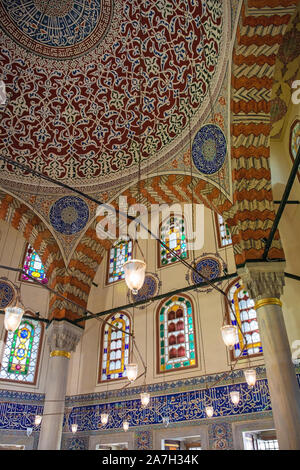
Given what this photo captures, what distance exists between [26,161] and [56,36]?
2.57m

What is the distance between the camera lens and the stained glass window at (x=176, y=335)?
785cm

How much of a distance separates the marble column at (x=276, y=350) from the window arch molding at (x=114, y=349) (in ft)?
13.7

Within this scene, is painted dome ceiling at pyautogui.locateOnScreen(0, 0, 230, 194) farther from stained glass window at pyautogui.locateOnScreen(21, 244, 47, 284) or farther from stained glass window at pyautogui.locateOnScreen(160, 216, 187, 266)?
stained glass window at pyautogui.locateOnScreen(21, 244, 47, 284)

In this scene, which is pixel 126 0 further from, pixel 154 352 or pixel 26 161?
pixel 154 352

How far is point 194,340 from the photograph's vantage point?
7852mm

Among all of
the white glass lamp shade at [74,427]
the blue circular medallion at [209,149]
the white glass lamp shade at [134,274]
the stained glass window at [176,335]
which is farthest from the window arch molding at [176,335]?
the white glass lamp shade at [134,274]

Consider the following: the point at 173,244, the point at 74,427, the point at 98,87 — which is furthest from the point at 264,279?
the point at 74,427

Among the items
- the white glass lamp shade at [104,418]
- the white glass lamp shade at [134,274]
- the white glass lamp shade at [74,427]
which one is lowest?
the white glass lamp shade at [74,427]

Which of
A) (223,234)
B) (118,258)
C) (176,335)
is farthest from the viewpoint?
(118,258)

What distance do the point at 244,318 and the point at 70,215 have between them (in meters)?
4.26

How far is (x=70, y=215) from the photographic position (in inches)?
324

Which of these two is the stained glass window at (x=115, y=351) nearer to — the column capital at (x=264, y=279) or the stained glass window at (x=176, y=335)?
the stained glass window at (x=176, y=335)

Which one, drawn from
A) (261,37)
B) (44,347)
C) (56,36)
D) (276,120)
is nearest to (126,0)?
(56,36)

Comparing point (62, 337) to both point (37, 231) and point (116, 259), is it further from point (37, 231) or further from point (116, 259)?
point (116, 259)
